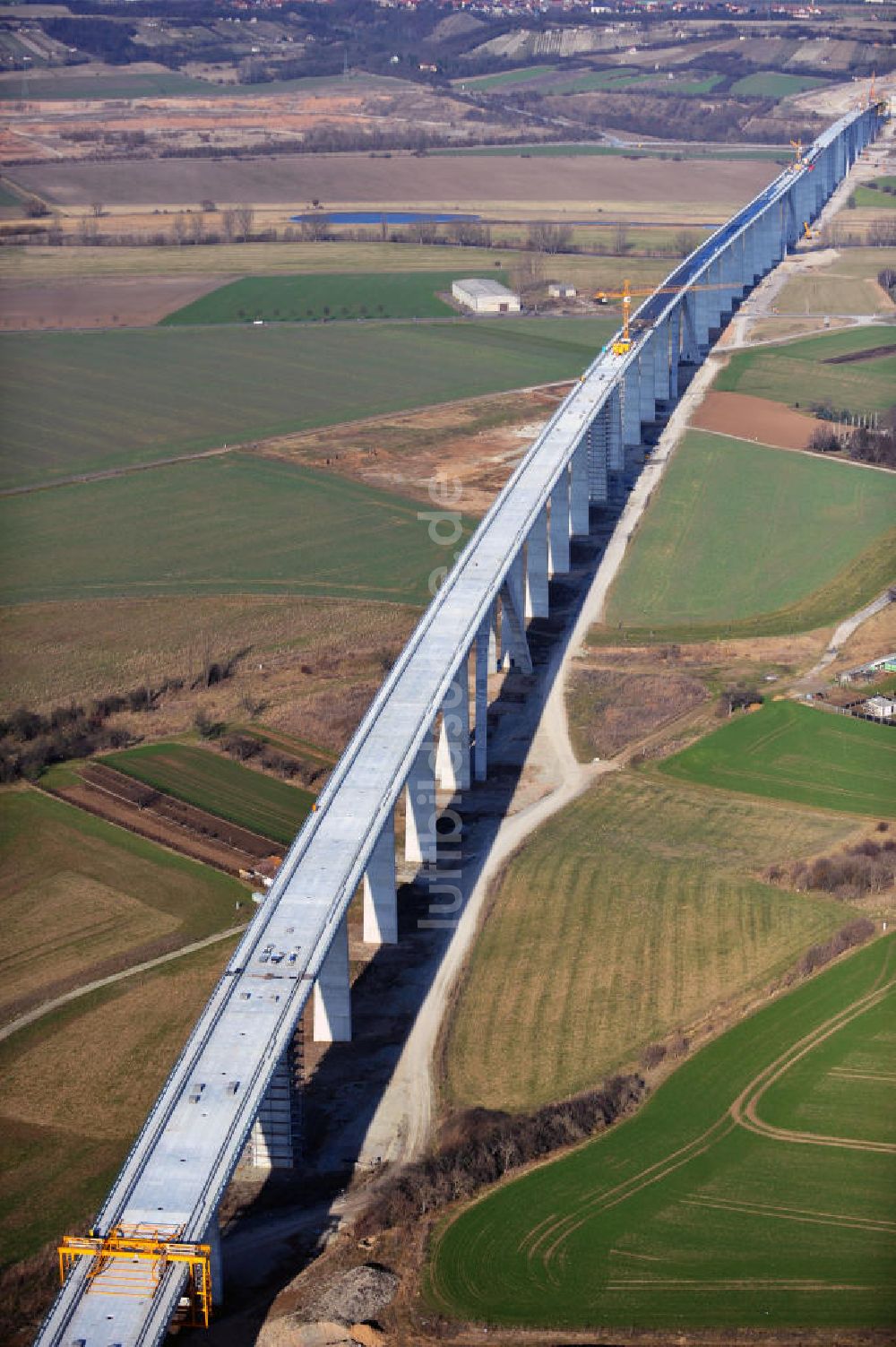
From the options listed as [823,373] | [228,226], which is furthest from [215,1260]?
[228,226]

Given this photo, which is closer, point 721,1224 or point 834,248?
point 721,1224

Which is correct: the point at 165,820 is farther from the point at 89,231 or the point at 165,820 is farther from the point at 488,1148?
the point at 89,231

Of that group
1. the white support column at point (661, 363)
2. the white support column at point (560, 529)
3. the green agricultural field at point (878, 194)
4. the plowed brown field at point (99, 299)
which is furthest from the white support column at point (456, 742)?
the green agricultural field at point (878, 194)

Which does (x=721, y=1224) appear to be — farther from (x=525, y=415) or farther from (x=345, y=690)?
(x=525, y=415)

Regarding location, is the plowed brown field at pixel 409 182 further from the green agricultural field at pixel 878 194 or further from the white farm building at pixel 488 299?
the white farm building at pixel 488 299

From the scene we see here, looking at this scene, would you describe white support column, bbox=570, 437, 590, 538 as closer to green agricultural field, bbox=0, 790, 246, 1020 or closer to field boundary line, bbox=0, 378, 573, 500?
field boundary line, bbox=0, 378, 573, 500

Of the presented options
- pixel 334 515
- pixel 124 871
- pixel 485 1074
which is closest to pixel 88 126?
pixel 334 515
